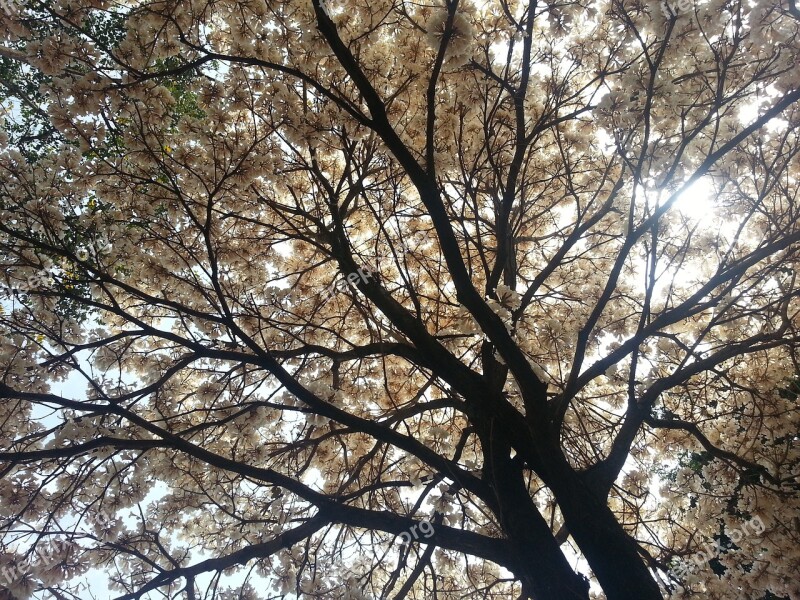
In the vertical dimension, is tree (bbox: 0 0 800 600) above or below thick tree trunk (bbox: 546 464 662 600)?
above

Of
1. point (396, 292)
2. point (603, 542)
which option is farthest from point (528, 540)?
point (396, 292)

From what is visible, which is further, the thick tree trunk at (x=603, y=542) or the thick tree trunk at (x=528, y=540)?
the thick tree trunk at (x=528, y=540)

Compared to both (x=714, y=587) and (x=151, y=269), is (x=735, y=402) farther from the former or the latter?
(x=151, y=269)

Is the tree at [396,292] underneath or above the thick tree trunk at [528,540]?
above

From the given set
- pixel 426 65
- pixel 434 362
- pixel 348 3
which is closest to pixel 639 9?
pixel 426 65

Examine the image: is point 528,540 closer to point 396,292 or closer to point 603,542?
point 603,542

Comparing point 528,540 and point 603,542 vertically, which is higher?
point 528,540

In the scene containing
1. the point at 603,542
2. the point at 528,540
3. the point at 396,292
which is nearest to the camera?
the point at 603,542

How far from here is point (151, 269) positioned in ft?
13.9

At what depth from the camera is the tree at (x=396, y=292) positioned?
2.73m

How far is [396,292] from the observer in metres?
5.46

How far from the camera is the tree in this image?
2.73 metres

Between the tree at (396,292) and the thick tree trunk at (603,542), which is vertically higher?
the tree at (396,292)

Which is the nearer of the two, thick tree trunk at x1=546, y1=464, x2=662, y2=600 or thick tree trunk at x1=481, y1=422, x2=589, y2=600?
thick tree trunk at x1=546, y1=464, x2=662, y2=600
